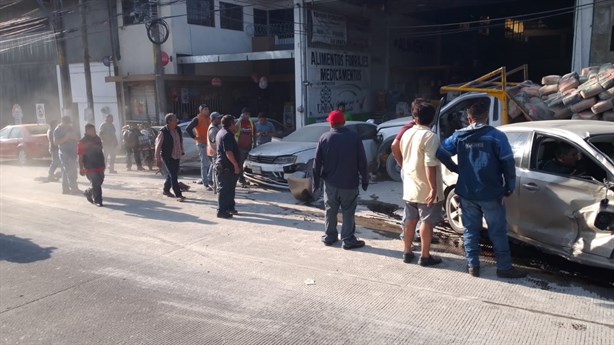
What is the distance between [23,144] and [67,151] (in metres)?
7.89

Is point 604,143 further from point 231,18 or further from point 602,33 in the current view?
point 231,18

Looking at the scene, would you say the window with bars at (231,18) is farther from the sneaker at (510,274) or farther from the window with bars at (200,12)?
the sneaker at (510,274)

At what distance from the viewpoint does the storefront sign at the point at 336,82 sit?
54.4 ft

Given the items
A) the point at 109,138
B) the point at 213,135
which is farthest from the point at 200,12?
the point at 213,135

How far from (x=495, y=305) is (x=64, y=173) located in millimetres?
9686

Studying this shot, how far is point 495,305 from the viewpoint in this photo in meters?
4.54

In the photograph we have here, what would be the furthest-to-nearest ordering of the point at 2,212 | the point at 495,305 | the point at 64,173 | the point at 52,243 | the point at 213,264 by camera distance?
the point at 64,173 → the point at 2,212 → the point at 52,243 → the point at 213,264 → the point at 495,305

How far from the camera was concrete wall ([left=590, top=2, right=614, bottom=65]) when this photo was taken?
12438 mm

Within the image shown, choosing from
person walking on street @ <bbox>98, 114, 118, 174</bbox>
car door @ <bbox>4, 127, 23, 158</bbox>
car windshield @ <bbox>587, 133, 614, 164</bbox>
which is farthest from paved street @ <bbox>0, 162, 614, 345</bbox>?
car door @ <bbox>4, 127, 23, 158</bbox>

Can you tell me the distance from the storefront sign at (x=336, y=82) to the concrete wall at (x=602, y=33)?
802 cm

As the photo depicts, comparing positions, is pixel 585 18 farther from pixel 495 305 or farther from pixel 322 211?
pixel 495 305

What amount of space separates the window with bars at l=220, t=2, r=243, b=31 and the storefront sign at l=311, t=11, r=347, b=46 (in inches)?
207

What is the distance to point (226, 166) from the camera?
8172mm

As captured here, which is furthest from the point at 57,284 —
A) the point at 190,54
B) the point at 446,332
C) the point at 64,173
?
the point at 190,54
